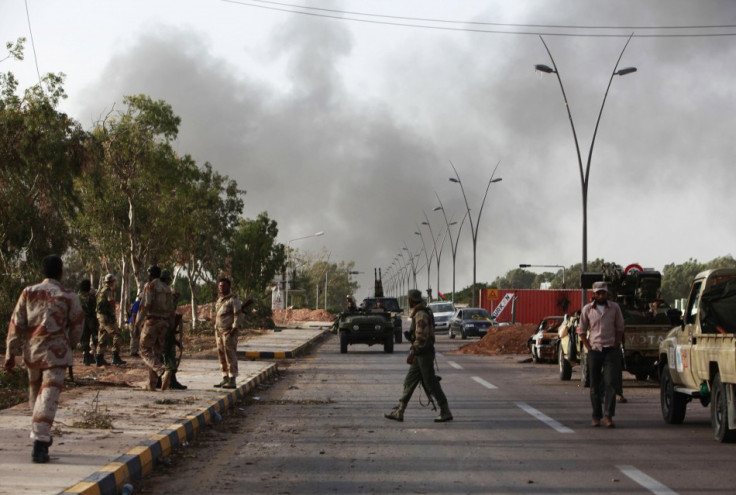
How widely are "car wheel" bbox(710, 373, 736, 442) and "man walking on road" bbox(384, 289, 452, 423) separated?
333 cm

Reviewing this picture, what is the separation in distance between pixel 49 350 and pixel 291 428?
165 inches

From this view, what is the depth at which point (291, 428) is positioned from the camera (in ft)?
40.4

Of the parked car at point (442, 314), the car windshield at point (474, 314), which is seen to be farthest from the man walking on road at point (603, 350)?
the parked car at point (442, 314)

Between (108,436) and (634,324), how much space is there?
38.5 ft

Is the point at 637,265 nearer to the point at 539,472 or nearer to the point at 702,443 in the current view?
the point at 702,443

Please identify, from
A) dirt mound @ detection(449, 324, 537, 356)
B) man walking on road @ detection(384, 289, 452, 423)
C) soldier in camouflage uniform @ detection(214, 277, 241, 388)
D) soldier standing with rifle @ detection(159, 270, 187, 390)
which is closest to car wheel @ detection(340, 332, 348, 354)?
dirt mound @ detection(449, 324, 537, 356)

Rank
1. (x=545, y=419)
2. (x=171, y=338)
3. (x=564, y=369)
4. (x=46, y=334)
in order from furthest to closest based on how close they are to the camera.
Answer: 1. (x=564, y=369)
2. (x=171, y=338)
3. (x=545, y=419)
4. (x=46, y=334)

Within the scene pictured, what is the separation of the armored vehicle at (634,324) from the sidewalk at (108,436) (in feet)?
23.1

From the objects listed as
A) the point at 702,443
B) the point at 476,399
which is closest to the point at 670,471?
the point at 702,443

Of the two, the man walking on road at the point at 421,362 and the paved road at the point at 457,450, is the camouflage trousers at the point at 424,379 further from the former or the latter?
the paved road at the point at 457,450

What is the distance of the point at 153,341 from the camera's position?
1543 centimetres

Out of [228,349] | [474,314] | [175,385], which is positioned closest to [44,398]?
[175,385]

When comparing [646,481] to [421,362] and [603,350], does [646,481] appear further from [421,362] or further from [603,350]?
[421,362]

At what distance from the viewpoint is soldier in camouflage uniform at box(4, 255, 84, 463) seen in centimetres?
873
